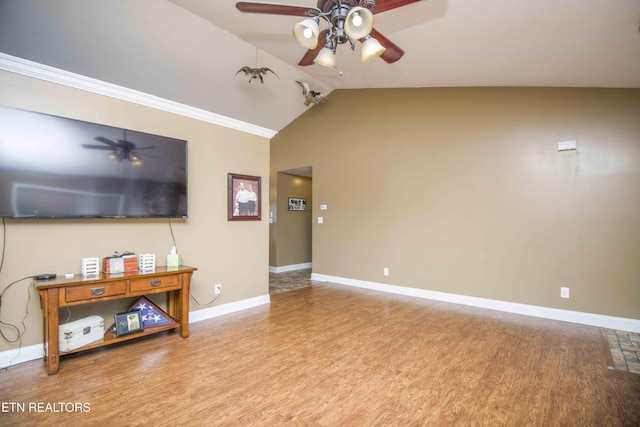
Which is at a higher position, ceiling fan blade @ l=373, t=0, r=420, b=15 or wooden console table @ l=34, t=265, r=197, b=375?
ceiling fan blade @ l=373, t=0, r=420, b=15

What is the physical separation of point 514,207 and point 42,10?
4963 millimetres

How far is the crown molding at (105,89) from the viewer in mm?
2408

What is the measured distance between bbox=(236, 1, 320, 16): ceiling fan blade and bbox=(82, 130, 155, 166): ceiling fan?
69.7 inches

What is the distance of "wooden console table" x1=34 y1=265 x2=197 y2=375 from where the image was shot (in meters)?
2.26

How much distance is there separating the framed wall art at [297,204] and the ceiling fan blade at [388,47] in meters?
5.05

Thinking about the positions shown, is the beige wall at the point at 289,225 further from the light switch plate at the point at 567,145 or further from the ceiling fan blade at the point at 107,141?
the light switch plate at the point at 567,145

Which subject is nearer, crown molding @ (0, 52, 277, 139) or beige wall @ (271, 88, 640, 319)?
crown molding @ (0, 52, 277, 139)

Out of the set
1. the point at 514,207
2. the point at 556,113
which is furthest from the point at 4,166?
the point at 556,113

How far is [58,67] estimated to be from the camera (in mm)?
2541

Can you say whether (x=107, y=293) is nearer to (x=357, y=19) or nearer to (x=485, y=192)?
(x=357, y=19)

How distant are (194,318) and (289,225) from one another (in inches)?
149

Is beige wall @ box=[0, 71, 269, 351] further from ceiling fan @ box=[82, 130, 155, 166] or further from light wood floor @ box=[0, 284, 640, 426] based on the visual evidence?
light wood floor @ box=[0, 284, 640, 426]

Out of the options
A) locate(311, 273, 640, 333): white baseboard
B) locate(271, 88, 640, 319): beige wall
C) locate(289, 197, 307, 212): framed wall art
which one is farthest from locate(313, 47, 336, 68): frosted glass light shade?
locate(289, 197, 307, 212): framed wall art

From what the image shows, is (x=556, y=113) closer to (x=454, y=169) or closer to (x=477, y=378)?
(x=454, y=169)
